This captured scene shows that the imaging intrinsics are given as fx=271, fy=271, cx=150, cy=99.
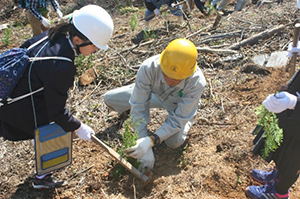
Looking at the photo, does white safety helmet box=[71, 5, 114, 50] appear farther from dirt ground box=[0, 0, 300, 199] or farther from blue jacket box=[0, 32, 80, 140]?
dirt ground box=[0, 0, 300, 199]

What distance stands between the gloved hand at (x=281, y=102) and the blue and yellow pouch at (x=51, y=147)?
1.79m

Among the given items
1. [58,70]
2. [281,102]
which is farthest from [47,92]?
[281,102]

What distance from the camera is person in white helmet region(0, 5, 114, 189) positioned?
6.80ft

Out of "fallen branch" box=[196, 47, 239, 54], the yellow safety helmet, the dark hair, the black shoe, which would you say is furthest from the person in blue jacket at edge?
"fallen branch" box=[196, 47, 239, 54]

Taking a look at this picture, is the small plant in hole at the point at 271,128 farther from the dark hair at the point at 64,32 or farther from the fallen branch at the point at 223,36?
the fallen branch at the point at 223,36

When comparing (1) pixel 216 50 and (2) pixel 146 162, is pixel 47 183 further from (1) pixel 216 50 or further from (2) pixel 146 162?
(1) pixel 216 50

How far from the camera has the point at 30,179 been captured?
9.75 ft

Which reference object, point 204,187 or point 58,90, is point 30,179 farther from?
point 204,187

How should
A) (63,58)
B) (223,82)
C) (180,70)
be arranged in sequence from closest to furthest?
(63,58) → (180,70) → (223,82)

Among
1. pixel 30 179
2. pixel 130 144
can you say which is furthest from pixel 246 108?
pixel 30 179

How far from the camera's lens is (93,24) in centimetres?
218

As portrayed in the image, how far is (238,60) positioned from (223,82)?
2.34 ft

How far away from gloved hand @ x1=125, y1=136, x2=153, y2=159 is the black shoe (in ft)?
2.67

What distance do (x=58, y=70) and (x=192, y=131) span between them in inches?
79.7
